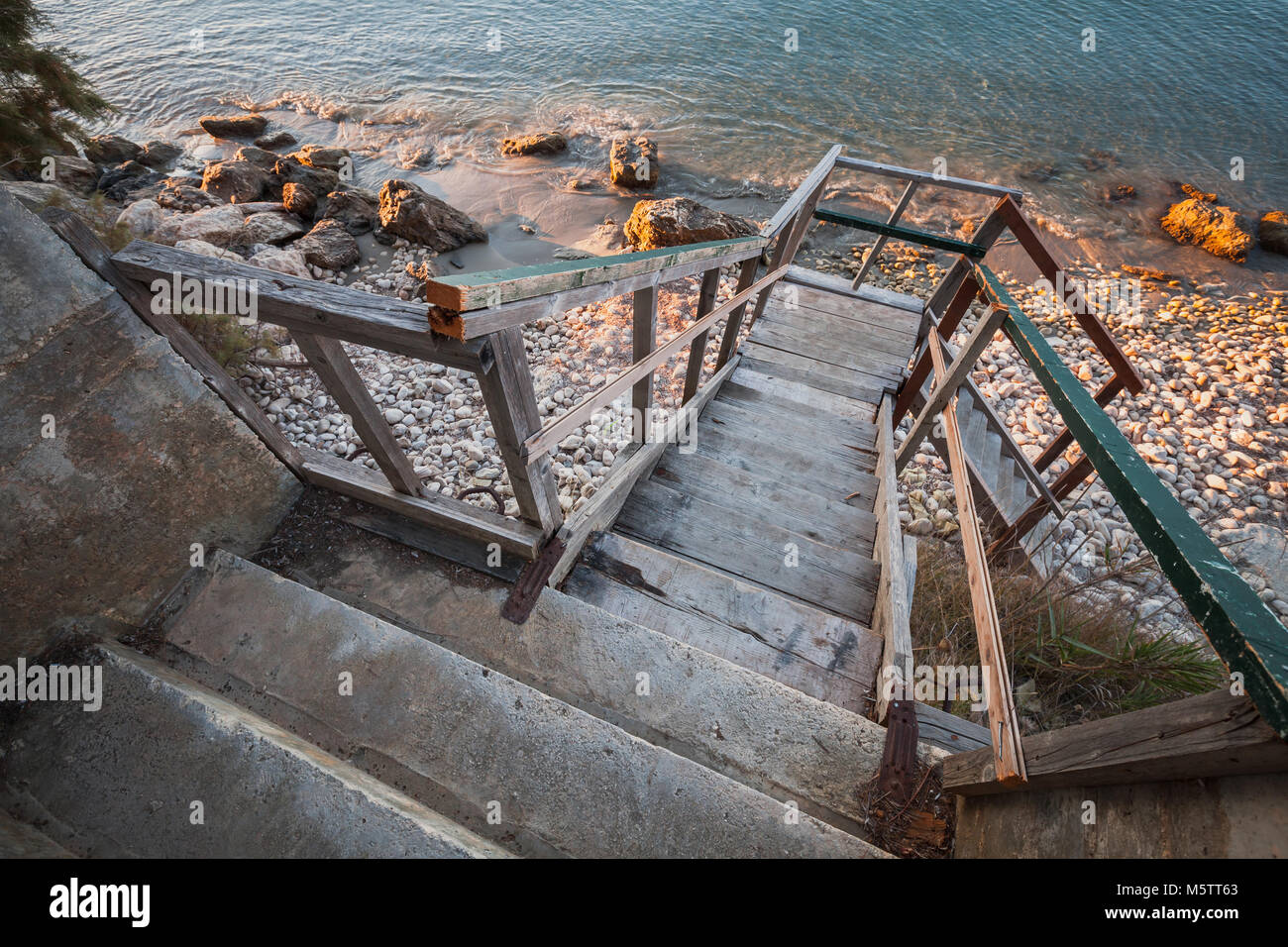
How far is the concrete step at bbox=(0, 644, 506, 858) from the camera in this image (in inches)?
58.1

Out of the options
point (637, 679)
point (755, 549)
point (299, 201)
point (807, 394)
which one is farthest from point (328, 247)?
point (637, 679)

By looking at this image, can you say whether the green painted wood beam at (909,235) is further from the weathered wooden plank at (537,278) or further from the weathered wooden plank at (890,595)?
the weathered wooden plank at (537,278)

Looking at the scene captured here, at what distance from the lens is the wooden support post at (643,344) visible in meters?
2.63

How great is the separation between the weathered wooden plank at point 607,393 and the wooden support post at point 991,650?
142cm

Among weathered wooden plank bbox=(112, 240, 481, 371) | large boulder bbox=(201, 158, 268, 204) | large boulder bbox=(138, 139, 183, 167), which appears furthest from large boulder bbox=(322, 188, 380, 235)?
weathered wooden plank bbox=(112, 240, 481, 371)

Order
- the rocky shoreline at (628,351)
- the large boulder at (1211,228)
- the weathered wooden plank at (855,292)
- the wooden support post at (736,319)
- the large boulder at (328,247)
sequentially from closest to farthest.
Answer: the wooden support post at (736,319) < the rocky shoreline at (628,351) < the weathered wooden plank at (855,292) < the large boulder at (328,247) < the large boulder at (1211,228)

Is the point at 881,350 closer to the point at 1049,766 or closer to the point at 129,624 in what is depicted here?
the point at 1049,766

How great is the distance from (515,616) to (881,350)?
13.9 feet

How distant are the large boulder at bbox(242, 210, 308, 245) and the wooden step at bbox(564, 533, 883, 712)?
8188 millimetres

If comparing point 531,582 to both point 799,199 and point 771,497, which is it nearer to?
point 771,497

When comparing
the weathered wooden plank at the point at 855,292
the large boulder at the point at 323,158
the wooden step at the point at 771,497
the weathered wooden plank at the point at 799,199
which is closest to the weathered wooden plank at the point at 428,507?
the wooden step at the point at 771,497

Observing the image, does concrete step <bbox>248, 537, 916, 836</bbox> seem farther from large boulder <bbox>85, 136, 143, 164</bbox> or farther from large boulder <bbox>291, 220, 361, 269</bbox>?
large boulder <bbox>85, 136, 143, 164</bbox>
